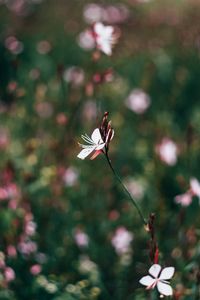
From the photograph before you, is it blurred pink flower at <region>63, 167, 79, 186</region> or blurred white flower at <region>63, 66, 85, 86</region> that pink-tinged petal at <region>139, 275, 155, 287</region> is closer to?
blurred pink flower at <region>63, 167, 79, 186</region>

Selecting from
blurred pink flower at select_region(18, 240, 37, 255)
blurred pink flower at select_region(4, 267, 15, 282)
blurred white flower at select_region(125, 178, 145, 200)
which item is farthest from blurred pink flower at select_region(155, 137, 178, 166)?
blurred pink flower at select_region(4, 267, 15, 282)

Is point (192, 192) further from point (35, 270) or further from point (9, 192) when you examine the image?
point (9, 192)

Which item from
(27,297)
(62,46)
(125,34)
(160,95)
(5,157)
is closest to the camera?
(27,297)

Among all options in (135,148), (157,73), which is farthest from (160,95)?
(135,148)

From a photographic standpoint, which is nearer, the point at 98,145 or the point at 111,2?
the point at 98,145

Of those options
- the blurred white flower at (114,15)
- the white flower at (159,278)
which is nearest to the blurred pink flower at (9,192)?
the white flower at (159,278)

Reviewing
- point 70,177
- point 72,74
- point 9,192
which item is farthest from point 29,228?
point 72,74

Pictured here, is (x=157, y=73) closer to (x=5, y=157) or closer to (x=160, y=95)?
(x=160, y=95)
